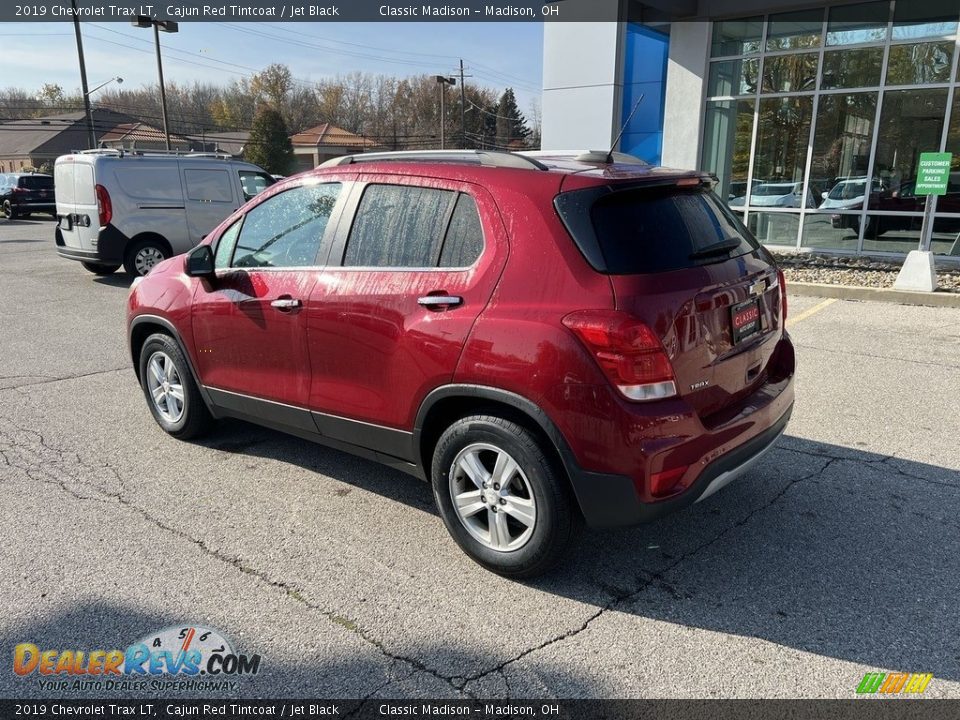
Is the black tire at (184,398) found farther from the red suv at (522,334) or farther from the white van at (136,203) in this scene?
the white van at (136,203)

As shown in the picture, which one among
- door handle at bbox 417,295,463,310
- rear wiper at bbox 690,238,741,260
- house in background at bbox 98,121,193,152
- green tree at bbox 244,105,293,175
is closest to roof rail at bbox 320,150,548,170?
door handle at bbox 417,295,463,310

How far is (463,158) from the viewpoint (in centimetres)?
342

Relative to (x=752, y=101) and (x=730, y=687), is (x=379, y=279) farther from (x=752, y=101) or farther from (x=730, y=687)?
(x=752, y=101)

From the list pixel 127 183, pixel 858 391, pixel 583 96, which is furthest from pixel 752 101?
pixel 127 183

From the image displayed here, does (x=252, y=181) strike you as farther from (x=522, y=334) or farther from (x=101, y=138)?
(x=101, y=138)

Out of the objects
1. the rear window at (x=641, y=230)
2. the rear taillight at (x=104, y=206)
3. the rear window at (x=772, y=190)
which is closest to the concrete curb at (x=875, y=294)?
the rear window at (x=772, y=190)

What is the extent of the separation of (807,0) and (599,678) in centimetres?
1338

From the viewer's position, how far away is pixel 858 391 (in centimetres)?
577

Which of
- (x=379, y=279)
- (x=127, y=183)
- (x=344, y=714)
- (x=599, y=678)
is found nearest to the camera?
(x=344, y=714)

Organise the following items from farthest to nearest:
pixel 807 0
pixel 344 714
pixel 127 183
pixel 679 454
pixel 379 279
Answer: pixel 807 0
pixel 127 183
pixel 379 279
pixel 679 454
pixel 344 714

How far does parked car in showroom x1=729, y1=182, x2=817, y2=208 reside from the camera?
13.6m

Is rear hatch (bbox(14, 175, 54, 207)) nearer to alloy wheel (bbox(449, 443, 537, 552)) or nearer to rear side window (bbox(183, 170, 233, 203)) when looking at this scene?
rear side window (bbox(183, 170, 233, 203))

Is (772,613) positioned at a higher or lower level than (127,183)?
lower

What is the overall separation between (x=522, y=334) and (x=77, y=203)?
1118 cm
